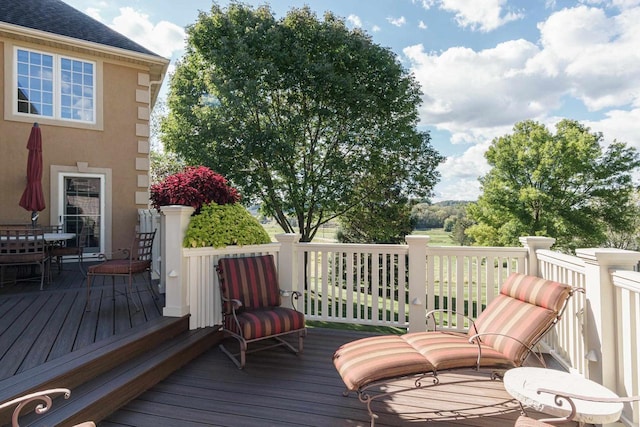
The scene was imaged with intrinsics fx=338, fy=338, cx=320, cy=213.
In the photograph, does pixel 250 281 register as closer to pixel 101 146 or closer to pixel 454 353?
pixel 454 353

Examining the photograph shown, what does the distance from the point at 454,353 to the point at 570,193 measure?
53.8ft

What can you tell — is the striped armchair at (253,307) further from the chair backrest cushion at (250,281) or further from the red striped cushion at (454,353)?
the red striped cushion at (454,353)

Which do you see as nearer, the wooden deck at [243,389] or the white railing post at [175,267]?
the wooden deck at [243,389]

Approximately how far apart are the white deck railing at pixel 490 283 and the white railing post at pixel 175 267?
0.03 ft

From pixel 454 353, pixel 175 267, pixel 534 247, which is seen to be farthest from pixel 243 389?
pixel 534 247

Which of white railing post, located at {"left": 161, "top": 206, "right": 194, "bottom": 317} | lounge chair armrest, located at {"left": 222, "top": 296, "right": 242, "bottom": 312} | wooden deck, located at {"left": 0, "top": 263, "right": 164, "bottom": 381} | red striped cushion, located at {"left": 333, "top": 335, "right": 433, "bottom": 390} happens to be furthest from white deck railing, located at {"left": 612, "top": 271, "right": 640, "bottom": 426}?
wooden deck, located at {"left": 0, "top": 263, "right": 164, "bottom": 381}

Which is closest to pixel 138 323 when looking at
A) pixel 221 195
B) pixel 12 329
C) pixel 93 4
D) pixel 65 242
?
pixel 12 329

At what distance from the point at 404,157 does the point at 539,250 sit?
6844 mm

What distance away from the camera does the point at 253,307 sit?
3.73 m

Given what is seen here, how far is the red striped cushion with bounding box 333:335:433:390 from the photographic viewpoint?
90.9 inches

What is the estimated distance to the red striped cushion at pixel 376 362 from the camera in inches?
90.9

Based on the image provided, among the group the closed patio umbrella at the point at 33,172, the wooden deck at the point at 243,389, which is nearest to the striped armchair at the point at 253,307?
the wooden deck at the point at 243,389

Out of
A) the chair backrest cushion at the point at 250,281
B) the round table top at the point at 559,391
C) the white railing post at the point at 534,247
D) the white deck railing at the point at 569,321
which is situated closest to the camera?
the round table top at the point at 559,391

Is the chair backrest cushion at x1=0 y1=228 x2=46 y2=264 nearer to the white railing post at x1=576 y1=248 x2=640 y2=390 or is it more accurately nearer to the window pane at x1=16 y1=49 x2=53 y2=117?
the window pane at x1=16 y1=49 x2=53 y2=117
